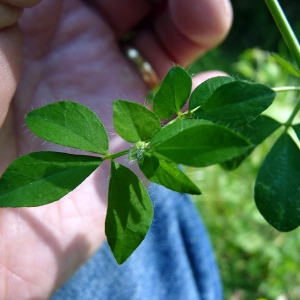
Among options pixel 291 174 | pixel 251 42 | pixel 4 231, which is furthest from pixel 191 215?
pixel 251 42

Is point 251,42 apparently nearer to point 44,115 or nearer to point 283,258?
point 283,258

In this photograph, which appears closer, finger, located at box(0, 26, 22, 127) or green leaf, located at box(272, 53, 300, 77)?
green leaf, located at box(272, 53, 300, 77)

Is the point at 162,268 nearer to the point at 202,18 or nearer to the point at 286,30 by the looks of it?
the point at 202,18

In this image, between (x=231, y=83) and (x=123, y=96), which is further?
(x=123, y=96)

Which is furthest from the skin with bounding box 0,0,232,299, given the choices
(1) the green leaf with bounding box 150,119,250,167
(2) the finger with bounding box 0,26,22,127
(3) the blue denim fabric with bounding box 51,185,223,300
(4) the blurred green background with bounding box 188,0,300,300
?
(4) the blurred green background with bounding box 188,0,300,300

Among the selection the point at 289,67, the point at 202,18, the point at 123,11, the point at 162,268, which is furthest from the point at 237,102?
the point at 162,268

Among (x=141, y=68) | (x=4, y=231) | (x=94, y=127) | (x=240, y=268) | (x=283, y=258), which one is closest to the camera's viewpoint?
(x=94, y=127)

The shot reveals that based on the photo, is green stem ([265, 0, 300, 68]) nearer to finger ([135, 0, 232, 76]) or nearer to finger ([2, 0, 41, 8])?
finger ([2, 0, 41, 8])
